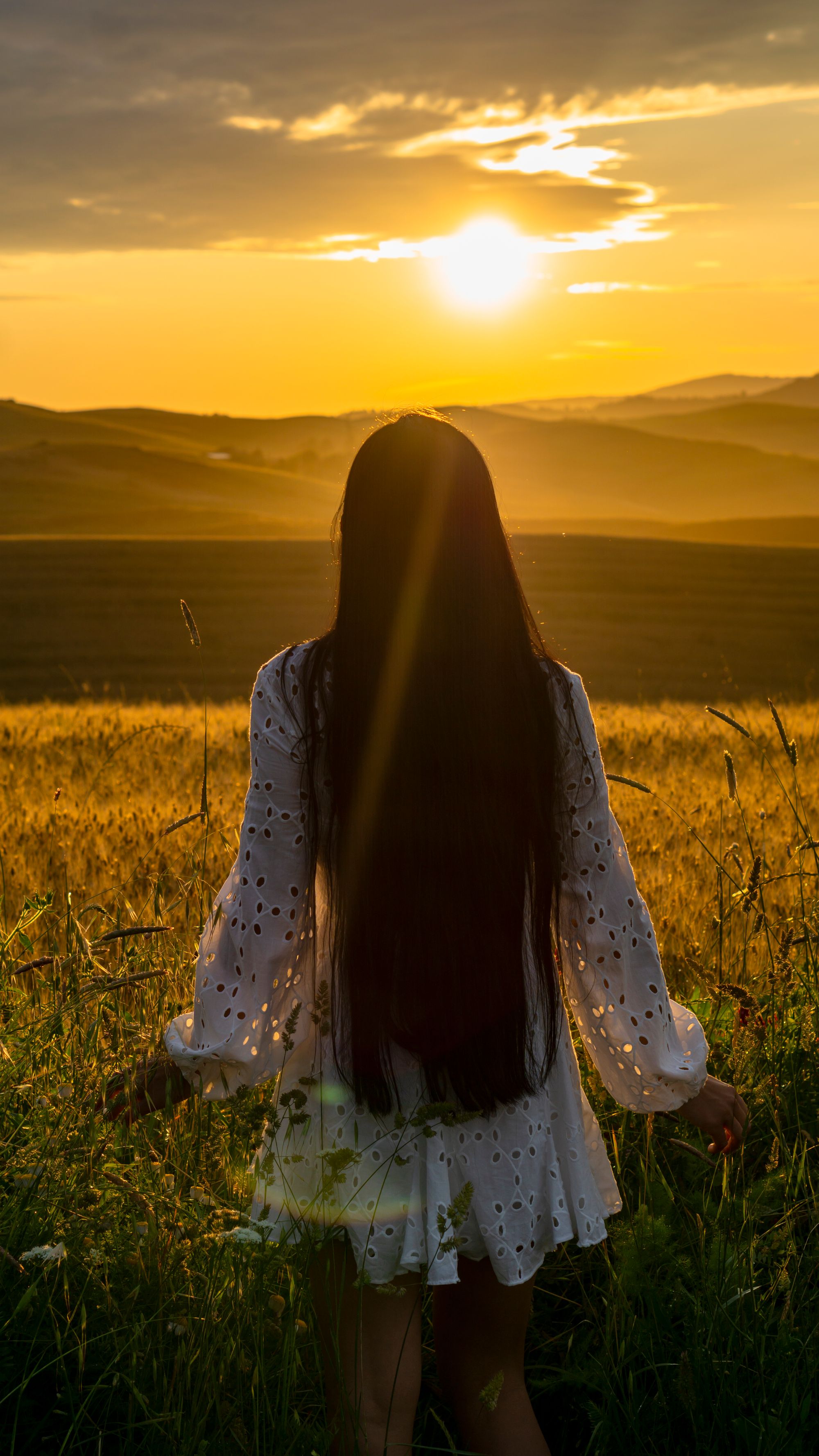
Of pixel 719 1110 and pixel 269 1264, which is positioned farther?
pixel 719 1110

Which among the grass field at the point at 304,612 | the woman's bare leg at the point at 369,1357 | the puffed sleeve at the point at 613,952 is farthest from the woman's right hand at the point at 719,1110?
the grass field at the point at 304,612

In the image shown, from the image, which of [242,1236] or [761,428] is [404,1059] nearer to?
[242,1236]

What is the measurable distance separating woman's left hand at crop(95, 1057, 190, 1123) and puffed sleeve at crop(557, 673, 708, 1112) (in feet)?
2.49

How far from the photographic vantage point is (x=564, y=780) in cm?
195

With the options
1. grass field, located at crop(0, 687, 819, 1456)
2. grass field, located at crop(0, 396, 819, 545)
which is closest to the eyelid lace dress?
grass field, located at crop(0, 687, 819, 1456)

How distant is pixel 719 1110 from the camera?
6.76ft

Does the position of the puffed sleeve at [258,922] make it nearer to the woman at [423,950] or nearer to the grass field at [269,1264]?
the woman at [423,950]

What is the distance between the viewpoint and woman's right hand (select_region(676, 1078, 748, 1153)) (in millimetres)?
2055

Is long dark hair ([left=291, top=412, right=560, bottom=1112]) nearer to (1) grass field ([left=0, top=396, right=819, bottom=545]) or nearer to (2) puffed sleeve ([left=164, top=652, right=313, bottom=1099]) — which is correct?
(2) puffed sleeve ([left=164, top=652, right=313, bottom=1099])

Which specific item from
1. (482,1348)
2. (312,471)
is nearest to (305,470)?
(312,471)

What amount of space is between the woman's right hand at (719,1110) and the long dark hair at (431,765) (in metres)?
0.42

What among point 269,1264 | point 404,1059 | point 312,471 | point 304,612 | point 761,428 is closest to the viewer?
point 269,1264

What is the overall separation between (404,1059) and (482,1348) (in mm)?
543

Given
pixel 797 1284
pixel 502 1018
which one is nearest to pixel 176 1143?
pixel 502 1018
